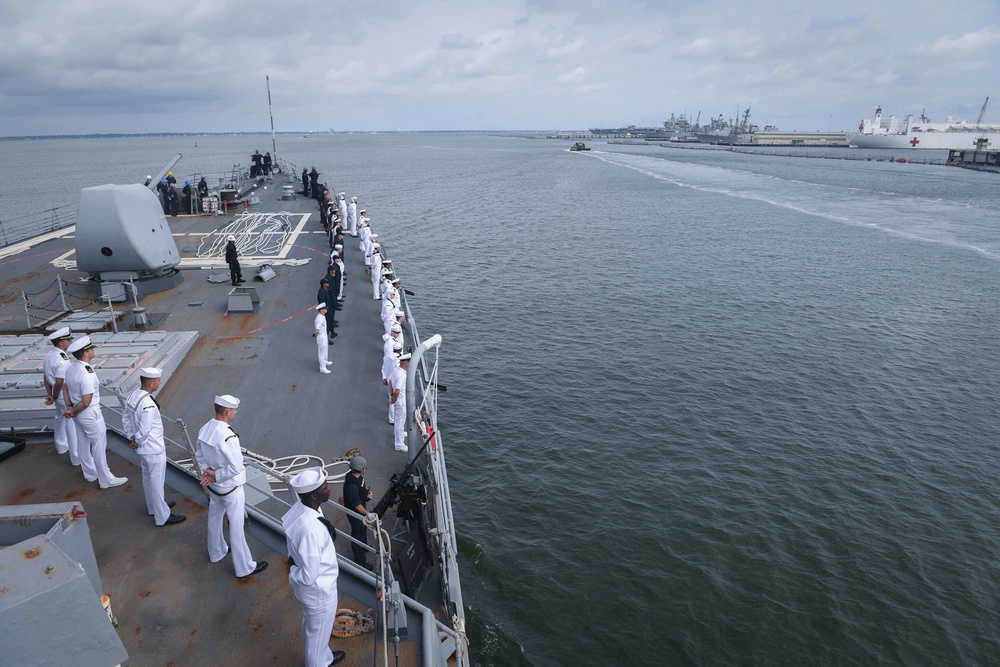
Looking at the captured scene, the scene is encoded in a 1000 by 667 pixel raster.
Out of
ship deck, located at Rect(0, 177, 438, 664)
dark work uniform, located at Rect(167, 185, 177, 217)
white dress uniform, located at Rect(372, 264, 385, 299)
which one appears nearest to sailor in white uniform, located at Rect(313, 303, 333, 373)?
ship deck, located at Rect(0, 177, 438, 664)

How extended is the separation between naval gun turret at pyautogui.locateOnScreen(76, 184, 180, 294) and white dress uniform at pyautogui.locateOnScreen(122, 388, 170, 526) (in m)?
9.79

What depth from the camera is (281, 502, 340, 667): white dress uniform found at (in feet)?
13.4

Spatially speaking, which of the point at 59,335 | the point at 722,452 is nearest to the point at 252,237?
the point at 59,335

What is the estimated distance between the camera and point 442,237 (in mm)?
40938

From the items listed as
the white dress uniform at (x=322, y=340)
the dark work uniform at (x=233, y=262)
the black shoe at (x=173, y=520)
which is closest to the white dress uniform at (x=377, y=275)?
the dark work uniform at (x=233, y=262)

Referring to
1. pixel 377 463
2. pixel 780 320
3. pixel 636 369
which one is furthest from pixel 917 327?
pixel 377 463

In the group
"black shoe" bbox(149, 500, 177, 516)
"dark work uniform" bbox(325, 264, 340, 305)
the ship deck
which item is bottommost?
the ship deck

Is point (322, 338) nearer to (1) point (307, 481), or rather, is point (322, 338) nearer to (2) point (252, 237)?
(1) point (307, 481)

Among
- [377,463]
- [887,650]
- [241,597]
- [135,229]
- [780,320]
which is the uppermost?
[135,229]

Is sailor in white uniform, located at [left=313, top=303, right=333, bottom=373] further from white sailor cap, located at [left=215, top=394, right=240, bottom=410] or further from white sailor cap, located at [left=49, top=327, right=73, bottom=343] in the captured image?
white sailor cap, located at [left=215, top=394, right=240, bottom=410]

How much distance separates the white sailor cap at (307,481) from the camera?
420 centimetres

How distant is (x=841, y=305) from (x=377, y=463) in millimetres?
24320

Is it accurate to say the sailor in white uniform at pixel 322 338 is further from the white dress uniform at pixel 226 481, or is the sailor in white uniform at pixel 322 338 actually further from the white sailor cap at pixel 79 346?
the white dress uniform at pixel 226 481

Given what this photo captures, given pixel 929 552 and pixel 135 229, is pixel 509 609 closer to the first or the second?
pixel 929 552
